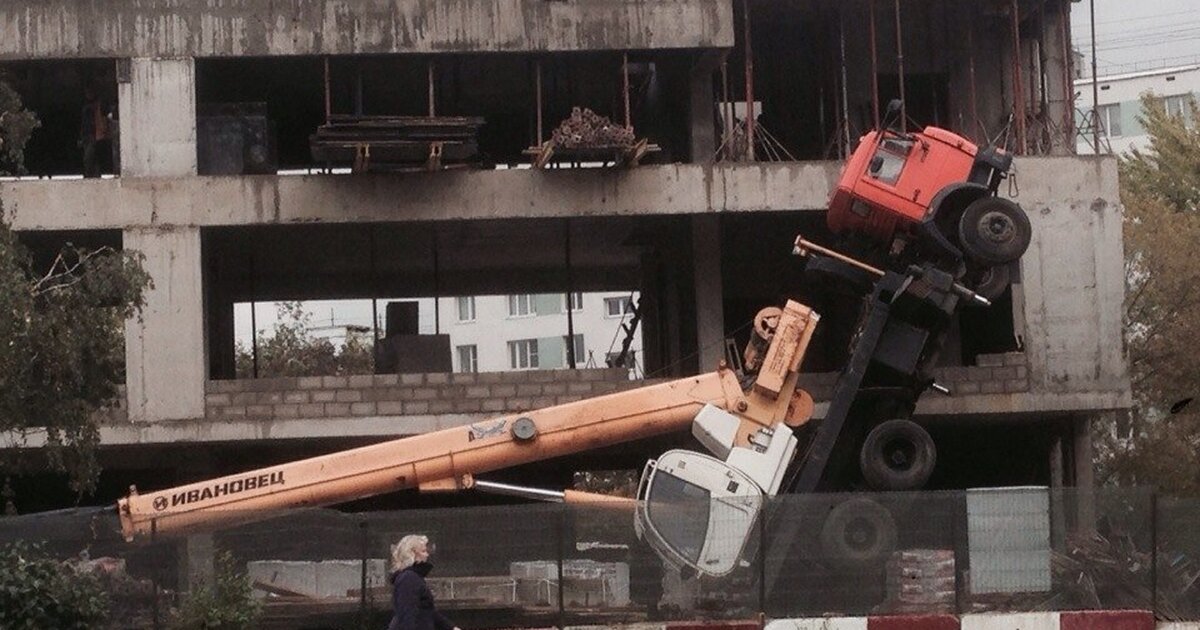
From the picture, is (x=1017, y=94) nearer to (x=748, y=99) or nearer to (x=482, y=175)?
(x=748, y=99)

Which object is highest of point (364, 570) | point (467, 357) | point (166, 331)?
point (166, 331)

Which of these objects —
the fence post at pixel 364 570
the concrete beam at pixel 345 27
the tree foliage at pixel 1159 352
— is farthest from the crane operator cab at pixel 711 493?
the tree foliage at pixel 1159 352

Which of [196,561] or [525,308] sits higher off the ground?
[525,308]

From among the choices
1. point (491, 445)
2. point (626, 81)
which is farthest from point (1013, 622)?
point (626, 81)

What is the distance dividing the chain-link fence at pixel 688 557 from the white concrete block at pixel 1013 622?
0.48 meters

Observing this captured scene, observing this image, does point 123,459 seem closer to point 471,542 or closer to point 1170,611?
point 471,542

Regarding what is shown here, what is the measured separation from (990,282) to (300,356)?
4477cm

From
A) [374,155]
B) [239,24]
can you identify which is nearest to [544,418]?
[374,155]

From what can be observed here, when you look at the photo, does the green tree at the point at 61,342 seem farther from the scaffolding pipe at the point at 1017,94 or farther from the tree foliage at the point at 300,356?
the tree foliage at the point at 300,356

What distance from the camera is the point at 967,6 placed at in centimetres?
3281

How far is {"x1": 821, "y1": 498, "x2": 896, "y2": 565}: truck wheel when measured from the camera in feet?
71.4

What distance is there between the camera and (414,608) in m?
15.7

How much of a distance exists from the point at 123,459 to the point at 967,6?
1503 cm

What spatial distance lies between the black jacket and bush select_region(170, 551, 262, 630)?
15.8 ft
